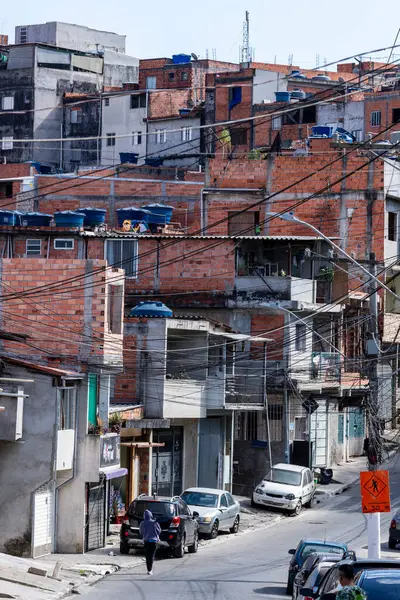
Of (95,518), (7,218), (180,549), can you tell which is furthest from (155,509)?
(7,218)

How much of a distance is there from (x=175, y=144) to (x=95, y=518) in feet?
189

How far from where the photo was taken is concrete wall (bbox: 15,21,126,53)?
10512cm

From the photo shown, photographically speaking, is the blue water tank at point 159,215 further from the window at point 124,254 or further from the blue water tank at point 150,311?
the blue water tank at point 150,311

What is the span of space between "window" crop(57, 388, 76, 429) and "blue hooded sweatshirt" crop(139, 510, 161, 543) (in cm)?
397

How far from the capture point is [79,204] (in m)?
69.2

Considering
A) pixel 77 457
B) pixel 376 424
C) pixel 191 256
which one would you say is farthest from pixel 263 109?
pixel 77 457

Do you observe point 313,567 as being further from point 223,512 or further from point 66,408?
point 223,512

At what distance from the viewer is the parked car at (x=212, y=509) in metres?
39.3

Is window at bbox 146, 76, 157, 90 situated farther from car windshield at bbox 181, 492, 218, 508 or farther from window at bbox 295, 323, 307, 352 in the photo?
car windshield at bbox 181, 492, 218, 508

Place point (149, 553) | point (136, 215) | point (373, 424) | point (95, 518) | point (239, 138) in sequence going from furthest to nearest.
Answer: point (239, 138) → point (136, 215) → point (373, 424) → point (95, 518) → point (149, 553)

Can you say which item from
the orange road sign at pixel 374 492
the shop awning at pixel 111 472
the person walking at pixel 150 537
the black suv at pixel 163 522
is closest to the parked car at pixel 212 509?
Answer: the shop awning at pixel 111 472

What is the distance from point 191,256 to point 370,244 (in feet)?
46.1

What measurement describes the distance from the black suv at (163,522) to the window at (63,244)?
19.9 metres

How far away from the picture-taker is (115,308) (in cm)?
4056
